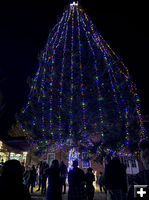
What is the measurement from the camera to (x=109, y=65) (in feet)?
49.8

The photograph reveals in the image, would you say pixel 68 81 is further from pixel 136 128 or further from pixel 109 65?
pixel 136 128

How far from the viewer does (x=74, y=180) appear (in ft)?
16.5

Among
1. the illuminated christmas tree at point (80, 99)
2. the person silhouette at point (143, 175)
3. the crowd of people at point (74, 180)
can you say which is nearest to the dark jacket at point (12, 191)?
the crowd of people at point (74, 180)

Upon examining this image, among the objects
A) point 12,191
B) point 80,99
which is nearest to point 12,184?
point 12,191

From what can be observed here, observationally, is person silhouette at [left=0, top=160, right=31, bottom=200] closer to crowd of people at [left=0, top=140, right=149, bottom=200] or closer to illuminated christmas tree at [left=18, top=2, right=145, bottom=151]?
crowd of people at [left=0, top=140, right=149, bottom=200]

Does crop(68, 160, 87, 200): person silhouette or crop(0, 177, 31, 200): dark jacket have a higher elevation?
crop(0, 177, 31, 200): dark jacket

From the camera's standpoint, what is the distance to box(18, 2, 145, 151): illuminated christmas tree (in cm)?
1402

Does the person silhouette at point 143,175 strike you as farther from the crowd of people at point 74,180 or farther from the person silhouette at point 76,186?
the person silhouette at point 76,186

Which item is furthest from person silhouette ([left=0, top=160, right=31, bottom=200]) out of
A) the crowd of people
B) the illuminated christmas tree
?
the illuminated christmas tree

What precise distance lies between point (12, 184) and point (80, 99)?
41.4 feet

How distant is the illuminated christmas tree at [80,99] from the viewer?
14.0 metres

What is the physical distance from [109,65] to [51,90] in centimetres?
618

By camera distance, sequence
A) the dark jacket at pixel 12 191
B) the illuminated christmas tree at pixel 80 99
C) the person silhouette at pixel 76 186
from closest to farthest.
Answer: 1. the dark jacket at pixel 12 191
2. the person silhouette at pixel 76 186
3. the illuminated christmas tree at pixel 80 99

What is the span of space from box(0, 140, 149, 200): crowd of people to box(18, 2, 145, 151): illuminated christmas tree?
4530 mm
